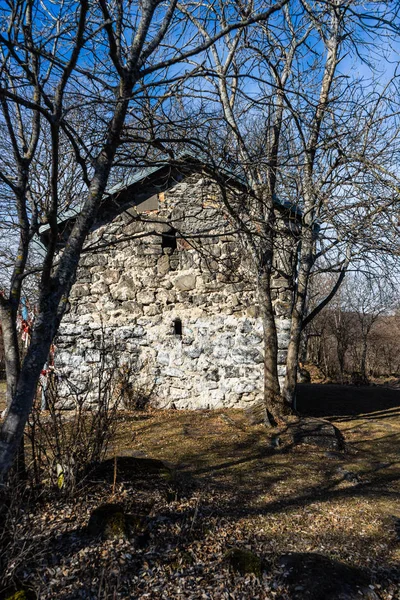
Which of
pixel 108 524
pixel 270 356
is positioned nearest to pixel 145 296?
pixel 270 356

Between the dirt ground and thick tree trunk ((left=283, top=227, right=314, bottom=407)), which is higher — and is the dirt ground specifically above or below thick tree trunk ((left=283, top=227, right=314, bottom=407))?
below

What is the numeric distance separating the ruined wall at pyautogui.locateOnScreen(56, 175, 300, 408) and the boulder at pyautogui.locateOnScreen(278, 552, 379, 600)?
4.23 m

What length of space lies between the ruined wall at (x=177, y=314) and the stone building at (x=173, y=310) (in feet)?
0.05

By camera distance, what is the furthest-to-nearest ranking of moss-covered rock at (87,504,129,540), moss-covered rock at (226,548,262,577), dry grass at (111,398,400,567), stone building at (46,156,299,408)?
stone building at (46,156,299,408)
dry grass at (111,398,400,567)
moss-covered rock at (87,504,129,540)
moss-covered rock at (226,548,262,577)

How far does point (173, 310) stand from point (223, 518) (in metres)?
4.37

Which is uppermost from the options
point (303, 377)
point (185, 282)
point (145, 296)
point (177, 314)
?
point (185, 282)

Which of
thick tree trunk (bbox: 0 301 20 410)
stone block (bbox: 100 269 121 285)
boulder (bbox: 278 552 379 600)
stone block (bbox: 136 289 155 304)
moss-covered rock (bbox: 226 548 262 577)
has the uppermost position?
stone block (bbox: 100 269 121 285)

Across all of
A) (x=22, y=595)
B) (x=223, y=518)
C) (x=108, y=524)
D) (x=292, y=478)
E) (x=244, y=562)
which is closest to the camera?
(x=22, y=595)

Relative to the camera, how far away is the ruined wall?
23.6 ft

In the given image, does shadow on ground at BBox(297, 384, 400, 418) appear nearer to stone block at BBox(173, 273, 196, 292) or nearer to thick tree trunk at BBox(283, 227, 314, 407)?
thick tree trunk at BBox(283, 227, 314, 407)

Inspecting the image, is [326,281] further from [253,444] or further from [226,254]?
[253,444]

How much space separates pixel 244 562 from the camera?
274cm

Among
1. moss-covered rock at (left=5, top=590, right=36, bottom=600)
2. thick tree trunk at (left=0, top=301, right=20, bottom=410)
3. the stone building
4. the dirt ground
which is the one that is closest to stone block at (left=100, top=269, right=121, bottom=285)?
the stone building

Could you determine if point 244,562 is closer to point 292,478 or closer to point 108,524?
point 108,524
